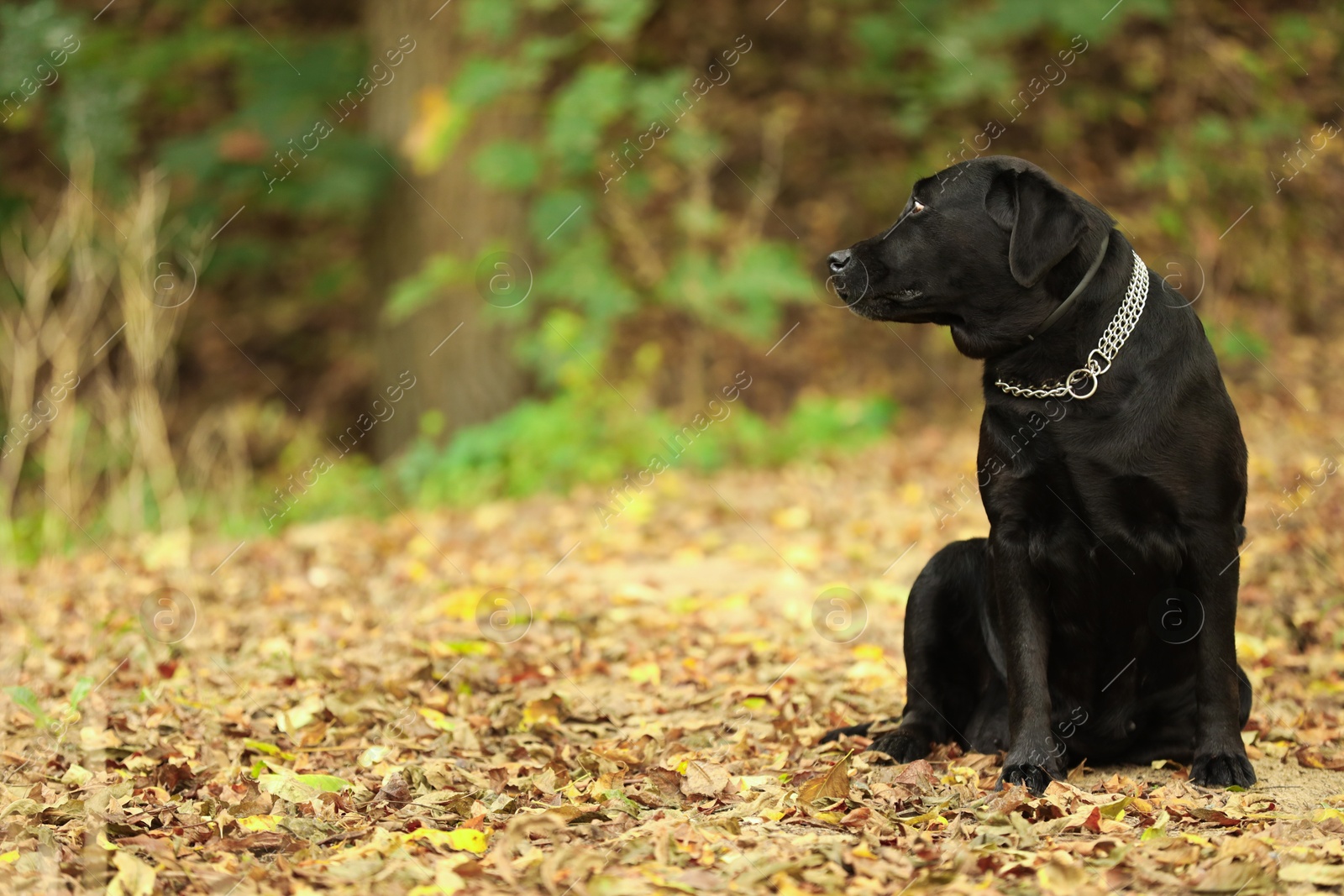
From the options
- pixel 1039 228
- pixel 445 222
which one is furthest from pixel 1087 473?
pixel 445 222

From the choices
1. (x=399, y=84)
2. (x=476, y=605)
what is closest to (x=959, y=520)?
(x=476, y=605)

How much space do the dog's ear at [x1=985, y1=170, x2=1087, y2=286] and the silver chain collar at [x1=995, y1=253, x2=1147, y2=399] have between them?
195 millimetres

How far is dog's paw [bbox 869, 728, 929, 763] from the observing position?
3.67 meters

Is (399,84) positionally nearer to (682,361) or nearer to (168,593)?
(682,361)

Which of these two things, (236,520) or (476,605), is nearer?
(476,605)

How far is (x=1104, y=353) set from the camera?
3271 millimetres

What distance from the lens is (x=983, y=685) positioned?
380 centimetres

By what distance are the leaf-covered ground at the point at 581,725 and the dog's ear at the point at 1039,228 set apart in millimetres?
1330

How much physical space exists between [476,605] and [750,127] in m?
6.62

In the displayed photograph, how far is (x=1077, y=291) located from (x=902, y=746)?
4.51 feet

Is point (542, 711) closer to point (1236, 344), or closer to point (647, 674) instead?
point (647, 674)

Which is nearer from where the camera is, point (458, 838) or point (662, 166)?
point (458, 838)

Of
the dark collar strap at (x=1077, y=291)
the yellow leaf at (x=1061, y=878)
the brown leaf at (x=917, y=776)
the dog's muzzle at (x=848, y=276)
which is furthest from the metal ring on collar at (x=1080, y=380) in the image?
the yellow leaf at (x=1061, y=878)

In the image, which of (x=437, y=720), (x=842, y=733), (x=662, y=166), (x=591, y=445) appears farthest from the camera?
(x=662, y=166)
